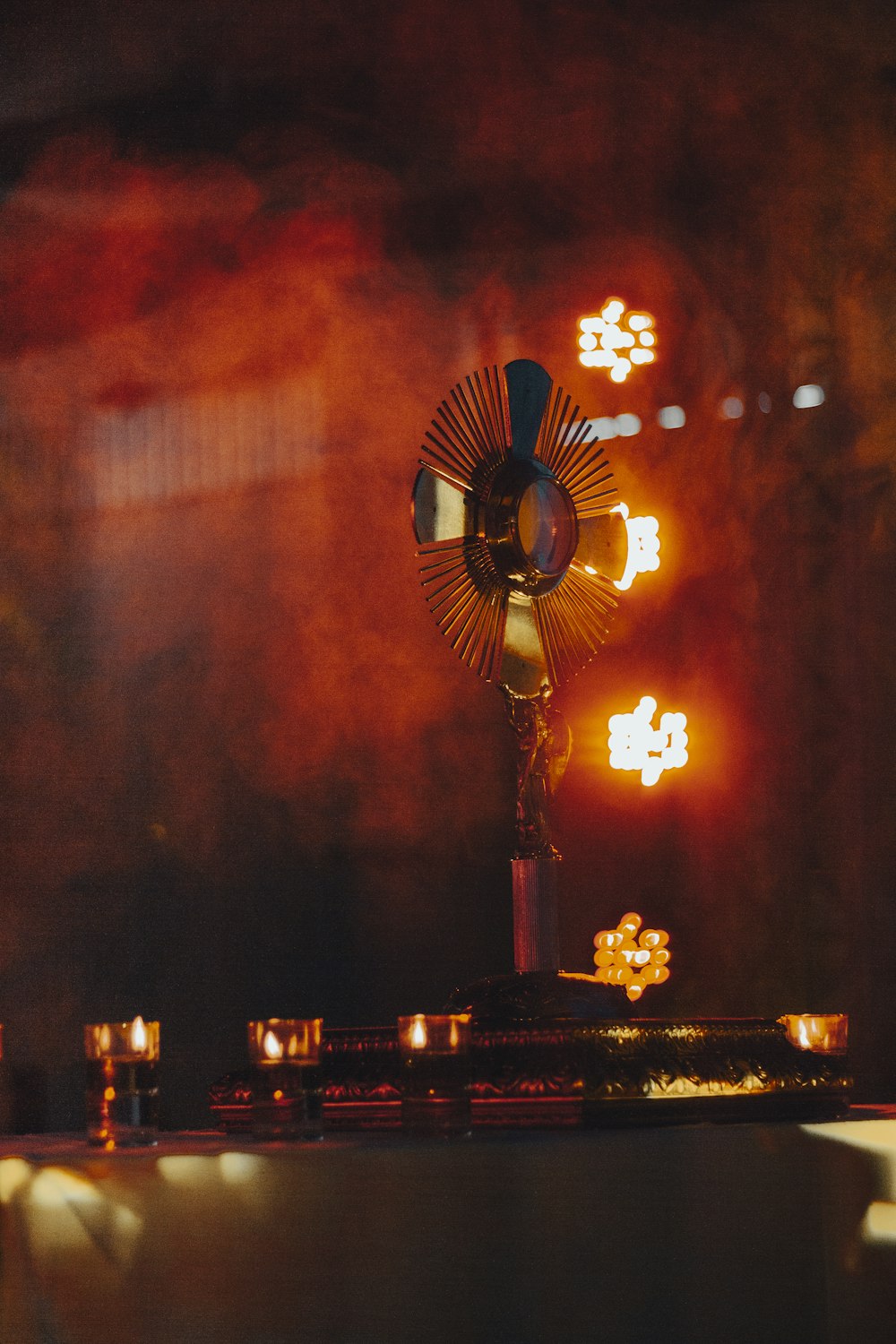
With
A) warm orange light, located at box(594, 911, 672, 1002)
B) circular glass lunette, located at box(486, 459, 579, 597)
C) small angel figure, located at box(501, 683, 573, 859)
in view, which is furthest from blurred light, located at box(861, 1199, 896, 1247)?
warm orange light, located at box(594, 911, 672, 1002)

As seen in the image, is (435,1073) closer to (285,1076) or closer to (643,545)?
(285,1076)

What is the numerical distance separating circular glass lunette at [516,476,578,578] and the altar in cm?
80

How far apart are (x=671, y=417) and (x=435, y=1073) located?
2.34 m

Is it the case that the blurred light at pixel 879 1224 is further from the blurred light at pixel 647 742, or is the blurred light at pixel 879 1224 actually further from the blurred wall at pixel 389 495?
the blurred light at pixel 647 742

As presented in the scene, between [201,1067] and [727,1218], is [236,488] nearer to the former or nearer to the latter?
[201,1067]

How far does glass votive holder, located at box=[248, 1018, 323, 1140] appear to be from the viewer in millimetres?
1622

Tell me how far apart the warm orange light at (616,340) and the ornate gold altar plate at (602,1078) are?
198cm

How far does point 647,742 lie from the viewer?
361cm

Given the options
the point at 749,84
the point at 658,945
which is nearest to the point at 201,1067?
the point at 658,945

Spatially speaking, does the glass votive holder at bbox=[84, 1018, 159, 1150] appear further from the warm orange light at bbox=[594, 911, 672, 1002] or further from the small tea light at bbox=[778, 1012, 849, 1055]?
the warm orange light at bbox=[594, 911, 672, 1002]

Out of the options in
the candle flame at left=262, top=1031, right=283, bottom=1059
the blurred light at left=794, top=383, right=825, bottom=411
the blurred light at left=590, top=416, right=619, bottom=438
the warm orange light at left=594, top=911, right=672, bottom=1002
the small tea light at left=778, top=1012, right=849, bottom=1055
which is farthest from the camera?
the blurred light at left=590, top=416, right=619, bottom=438

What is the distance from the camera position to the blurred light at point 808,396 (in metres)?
3.57

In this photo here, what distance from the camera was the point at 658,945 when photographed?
3.48 meters

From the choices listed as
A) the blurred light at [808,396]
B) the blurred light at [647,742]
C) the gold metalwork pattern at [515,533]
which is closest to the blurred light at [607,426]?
the blurred light at [808,396]
